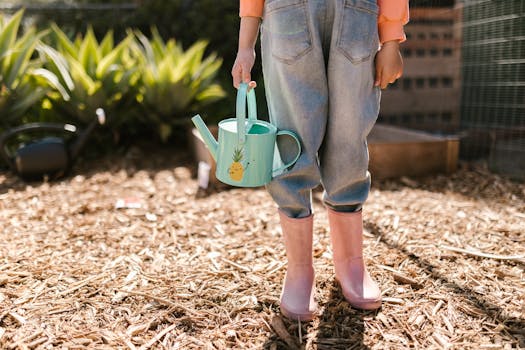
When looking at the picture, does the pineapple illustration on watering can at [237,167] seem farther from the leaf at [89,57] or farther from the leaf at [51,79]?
the leaf at [89,57]

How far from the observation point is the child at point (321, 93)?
49.5 inches

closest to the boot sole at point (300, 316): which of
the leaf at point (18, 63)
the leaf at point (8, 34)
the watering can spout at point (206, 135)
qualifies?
the watering can spout at point (206, 135)

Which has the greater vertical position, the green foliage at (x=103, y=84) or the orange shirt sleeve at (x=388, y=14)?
the orange shirt sleeve at (x=388, y=14)

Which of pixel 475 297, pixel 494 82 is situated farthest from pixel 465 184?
pixel 475 297

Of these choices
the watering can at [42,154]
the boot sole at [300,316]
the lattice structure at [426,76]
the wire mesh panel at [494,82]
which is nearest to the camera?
the boot sole at [300,316]

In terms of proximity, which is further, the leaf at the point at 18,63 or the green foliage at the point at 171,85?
the green foliage at the point at 171,85

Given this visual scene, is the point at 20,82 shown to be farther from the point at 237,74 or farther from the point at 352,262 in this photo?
the point at 352,262

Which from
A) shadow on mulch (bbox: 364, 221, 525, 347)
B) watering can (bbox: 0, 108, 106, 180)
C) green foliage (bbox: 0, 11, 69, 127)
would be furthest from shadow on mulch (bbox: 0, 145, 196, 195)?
shadow on mulch (bbox: 364, 221, 525, 347)

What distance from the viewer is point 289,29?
1.26 m

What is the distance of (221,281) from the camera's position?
5.35ft

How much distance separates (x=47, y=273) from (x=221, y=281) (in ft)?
1.94

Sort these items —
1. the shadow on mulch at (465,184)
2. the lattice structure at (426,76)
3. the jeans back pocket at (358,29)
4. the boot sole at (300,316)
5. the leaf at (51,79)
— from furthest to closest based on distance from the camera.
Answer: the lattice structure at (426,76)
the leaf at (51,79)
the shadow on mulch at (465,184)
the boot sole at (300,316)
the jeans back pocket at (358,29)

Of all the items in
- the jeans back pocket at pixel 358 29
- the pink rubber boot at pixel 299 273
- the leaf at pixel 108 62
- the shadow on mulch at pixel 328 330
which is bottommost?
the shadow on mulch at pixel 328 330

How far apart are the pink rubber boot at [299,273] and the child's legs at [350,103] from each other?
Answer: 0.13 metres
